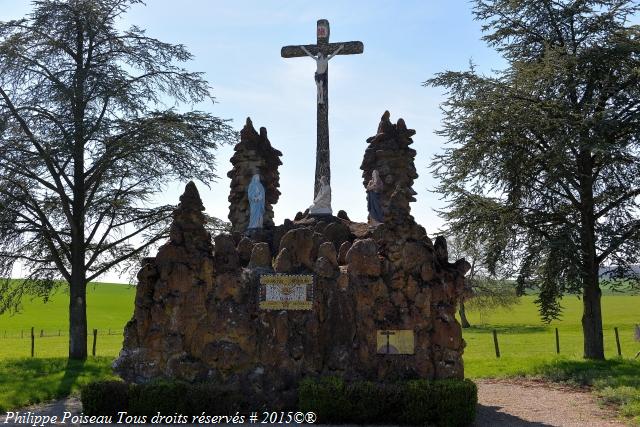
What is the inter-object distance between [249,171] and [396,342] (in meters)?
9.24

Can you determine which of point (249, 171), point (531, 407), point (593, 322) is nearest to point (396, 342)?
point (531, 407)

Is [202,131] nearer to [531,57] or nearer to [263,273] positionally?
[263,273]

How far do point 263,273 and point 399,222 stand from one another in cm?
292

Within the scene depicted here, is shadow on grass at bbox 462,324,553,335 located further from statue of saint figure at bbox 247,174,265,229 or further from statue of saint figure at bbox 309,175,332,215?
statue of saint figure at bbox 247,174,265,229

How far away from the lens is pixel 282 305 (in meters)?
12.9

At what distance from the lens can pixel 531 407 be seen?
555 inches

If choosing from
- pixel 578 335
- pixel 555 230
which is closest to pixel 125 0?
pixel 555 230

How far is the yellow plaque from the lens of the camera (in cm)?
1249

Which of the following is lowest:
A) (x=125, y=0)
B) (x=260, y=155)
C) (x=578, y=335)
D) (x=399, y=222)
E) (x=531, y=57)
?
(x=578, y=335)

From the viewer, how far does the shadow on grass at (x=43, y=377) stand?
48.7 feet

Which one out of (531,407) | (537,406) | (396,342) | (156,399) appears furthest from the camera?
(537,406)

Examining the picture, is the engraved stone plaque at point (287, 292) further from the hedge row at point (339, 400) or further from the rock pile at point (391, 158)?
the rock pile at point (391, 158)

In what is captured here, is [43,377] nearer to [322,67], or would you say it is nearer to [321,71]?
[321,71]

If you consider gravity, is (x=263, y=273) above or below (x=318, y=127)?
below
